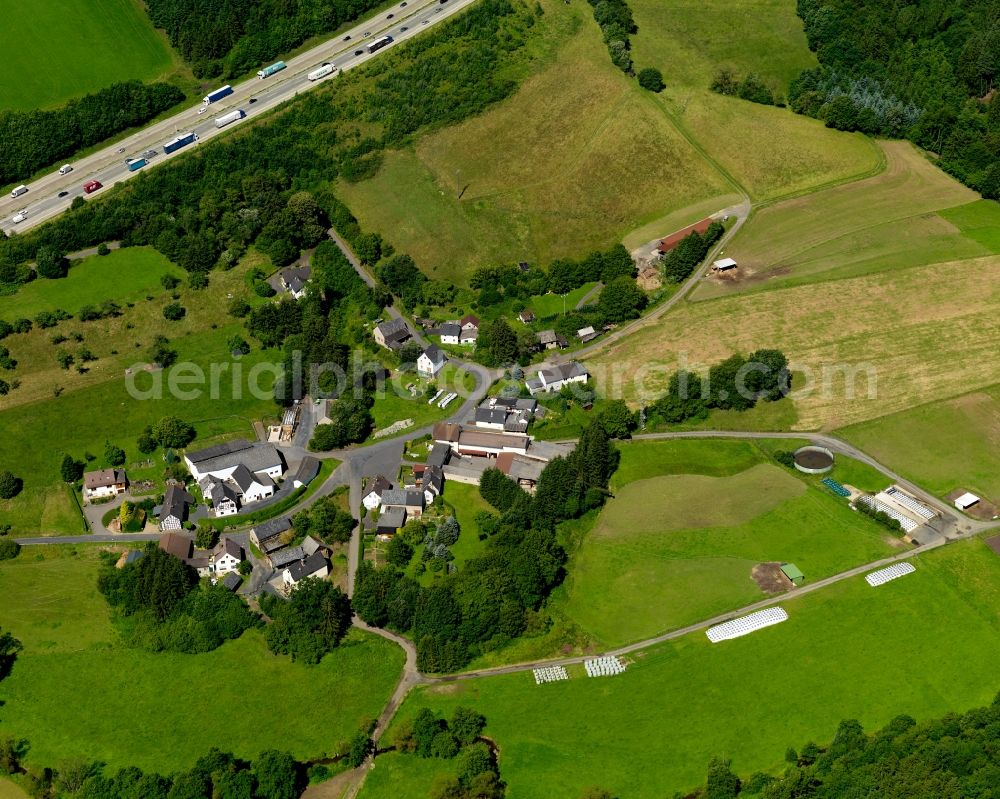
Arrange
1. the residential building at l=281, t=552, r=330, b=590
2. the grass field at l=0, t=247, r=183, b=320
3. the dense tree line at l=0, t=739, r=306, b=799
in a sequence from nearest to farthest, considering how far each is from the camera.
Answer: the dense tree line at l=0, t=739, r=306, b=799 < the residential building at l=281, t=552, r=330, b=590 < the grass field at l=0, t=247, r=183, b=320

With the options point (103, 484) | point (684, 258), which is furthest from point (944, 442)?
point (103, 484)

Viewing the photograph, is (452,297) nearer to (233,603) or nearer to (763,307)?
(763,307)

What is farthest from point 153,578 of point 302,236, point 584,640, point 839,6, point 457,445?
point 839,6

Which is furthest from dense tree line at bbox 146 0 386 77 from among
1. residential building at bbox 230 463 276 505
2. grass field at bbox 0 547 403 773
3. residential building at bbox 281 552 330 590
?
grass field at bbox 0 547 403 773

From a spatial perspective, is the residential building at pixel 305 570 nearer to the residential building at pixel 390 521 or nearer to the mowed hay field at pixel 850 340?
the residential building at pixel 390 521

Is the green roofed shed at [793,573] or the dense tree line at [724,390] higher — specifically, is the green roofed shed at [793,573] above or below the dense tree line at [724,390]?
below

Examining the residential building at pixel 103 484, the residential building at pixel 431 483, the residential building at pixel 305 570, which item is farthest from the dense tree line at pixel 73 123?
the residential building at pixel 305 570

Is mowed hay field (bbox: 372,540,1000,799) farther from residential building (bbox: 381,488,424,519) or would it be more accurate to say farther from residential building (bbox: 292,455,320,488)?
residential building (bbox: 292,455,320,488)
